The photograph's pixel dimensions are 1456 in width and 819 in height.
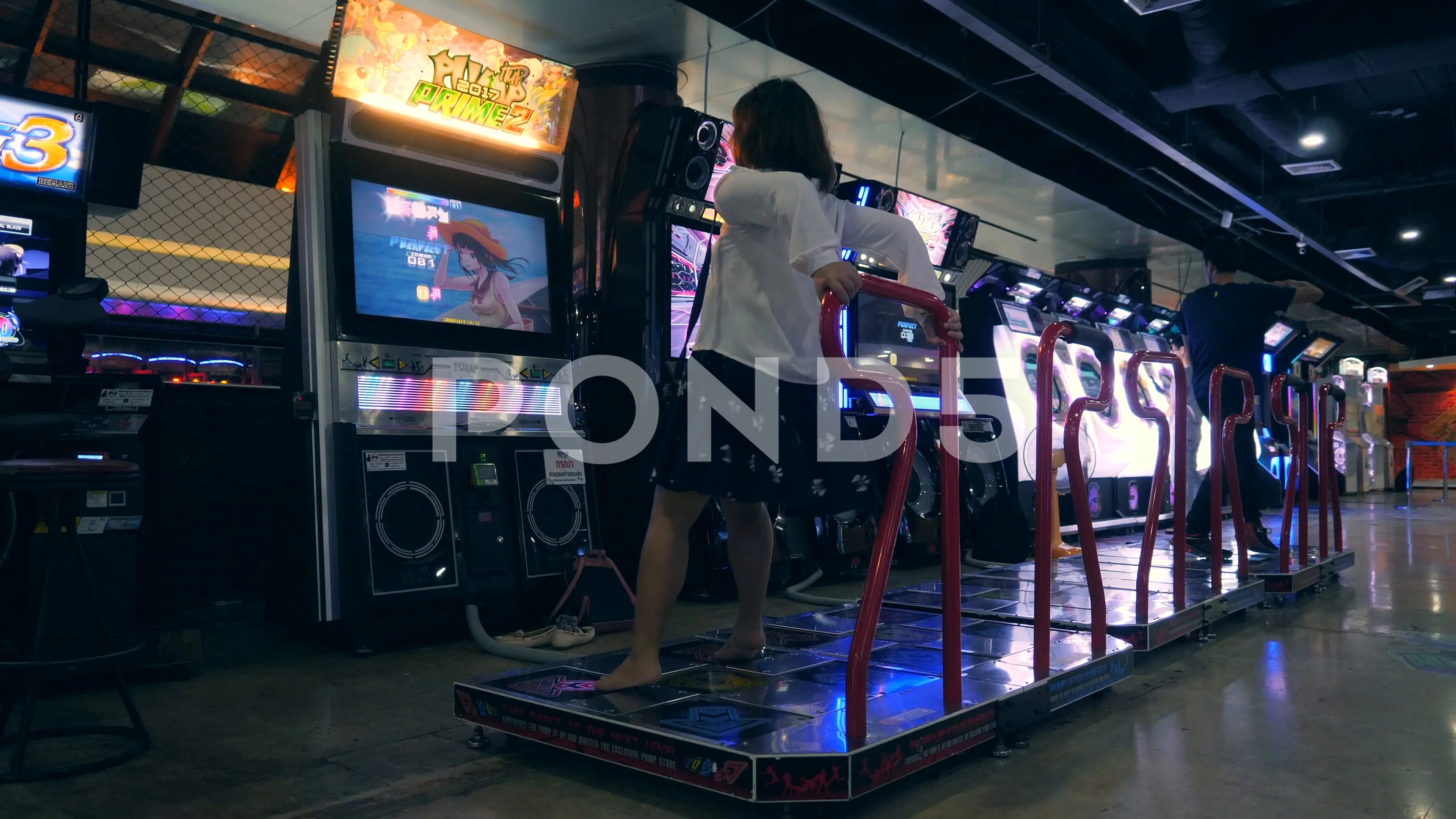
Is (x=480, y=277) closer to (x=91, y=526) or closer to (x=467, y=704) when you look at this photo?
(x=91, y=526)

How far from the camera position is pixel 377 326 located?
361 cm

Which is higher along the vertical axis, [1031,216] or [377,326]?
[1031,216]

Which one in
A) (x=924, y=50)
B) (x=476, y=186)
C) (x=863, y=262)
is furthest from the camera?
(x=863, y=262)

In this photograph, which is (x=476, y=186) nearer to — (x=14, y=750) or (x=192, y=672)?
(x=192, y=672)

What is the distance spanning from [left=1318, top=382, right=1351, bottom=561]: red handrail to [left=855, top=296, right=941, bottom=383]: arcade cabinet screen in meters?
2.12

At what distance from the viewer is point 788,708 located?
84.0 inches

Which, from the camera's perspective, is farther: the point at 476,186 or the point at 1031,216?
the point at 1031,216

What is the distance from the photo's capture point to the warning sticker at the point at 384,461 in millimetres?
3521

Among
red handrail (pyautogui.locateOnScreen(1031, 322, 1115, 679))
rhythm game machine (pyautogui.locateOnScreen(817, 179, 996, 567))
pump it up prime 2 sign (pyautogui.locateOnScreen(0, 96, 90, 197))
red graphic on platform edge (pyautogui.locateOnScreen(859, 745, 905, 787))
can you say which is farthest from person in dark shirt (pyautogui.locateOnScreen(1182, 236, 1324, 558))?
pump it up prime 2 sign (pyautogui.locateOnScreen(0, 96, 90, 197))

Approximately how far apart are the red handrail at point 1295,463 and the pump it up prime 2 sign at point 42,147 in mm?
4968

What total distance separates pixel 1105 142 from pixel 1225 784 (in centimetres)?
660

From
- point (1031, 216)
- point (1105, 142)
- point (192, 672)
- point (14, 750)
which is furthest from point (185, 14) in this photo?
point (1031, 216)

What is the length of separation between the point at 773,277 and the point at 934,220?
187 inches

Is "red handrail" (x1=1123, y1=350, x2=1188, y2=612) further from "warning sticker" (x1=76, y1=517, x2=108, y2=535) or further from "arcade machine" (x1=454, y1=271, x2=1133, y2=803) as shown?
"warning sticker" (x1=76, y1=517, x2=108, y2=535)
